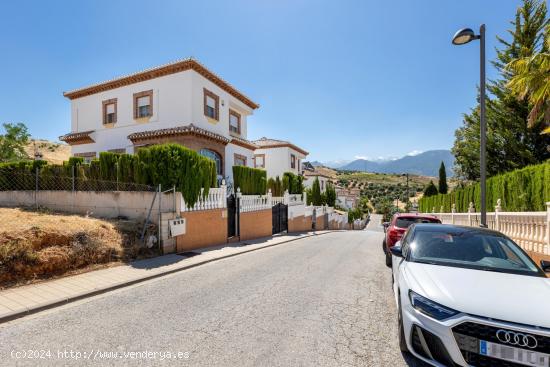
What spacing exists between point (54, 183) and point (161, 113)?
23.7 feet

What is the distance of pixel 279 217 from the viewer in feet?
61.0

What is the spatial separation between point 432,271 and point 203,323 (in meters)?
3.50

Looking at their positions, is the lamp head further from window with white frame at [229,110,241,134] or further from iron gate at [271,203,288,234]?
window with white frame at [229,110,241,134]

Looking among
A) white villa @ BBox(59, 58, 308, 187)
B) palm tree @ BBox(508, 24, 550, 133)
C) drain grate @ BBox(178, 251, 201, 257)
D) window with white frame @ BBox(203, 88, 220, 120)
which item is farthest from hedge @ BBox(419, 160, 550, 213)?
window with white frame @ BBox(203, 88, 220, 120)

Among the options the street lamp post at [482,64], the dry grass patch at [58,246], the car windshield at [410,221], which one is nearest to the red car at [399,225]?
the car windshield at [410,221]

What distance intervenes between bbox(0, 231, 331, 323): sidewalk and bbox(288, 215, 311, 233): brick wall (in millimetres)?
11551

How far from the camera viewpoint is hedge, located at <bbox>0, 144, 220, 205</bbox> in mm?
10242

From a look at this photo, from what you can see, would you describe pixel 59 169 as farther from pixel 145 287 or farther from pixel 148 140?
pixel 145 287

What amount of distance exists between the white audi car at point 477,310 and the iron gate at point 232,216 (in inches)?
406

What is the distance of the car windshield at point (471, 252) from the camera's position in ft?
12.1

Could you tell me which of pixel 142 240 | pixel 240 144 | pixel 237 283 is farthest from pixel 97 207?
pixel 240 144

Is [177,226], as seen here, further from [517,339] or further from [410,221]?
[517,339]

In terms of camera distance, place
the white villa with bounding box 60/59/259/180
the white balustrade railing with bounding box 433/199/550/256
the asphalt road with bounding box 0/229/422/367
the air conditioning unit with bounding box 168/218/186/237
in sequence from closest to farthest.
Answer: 1. the asphalt road with bounding box 0/229/422/367
2. the white balustrade railing with bounding box 433/199/550/256
3. the air conditioning unit with bounding box 168/218/186/237
4. the white villa with bounding box 60/59/259/180

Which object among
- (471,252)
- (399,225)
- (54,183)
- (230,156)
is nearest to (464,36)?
(399,225)
